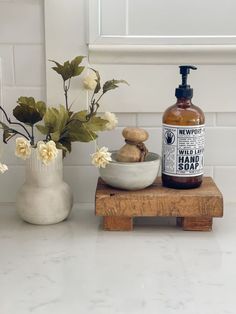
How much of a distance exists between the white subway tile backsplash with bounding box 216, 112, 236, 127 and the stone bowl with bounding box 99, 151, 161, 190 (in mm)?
232

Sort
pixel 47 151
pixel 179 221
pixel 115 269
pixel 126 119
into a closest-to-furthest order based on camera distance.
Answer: pixel 115 269
pixel 47 151
pixel 179 221
pixel 126 119

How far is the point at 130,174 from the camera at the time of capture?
1115 mm

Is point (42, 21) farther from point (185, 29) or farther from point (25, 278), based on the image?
point (25, 278)

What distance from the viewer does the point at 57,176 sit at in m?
1.16

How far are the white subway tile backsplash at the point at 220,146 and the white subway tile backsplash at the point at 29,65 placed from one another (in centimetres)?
39

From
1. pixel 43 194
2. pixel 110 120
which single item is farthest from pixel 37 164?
pixel 110 120

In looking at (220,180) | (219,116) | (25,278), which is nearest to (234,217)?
(220,180)

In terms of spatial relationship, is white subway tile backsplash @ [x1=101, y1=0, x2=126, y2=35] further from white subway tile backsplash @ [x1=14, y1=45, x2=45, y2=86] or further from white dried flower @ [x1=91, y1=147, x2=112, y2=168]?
white dried flower @ [x1=91, y1=147, x2=112, y2=168]

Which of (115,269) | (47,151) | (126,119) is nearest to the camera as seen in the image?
(115,269)

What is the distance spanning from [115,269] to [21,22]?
593 mm

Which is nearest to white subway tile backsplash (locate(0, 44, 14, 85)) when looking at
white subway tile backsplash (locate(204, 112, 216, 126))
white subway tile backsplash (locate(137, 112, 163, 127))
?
white subway tile backsplash (locate(137, 112, 163, 127))

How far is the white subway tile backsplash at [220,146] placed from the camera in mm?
1298

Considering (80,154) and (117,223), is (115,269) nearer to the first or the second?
(117,223)

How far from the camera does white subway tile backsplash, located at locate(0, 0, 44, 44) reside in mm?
1238
